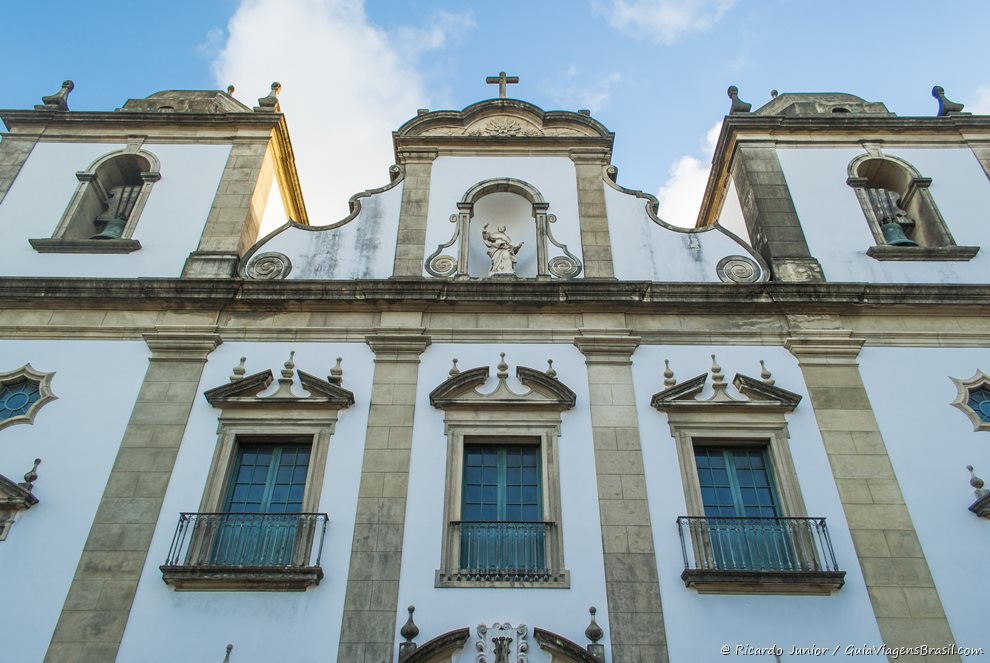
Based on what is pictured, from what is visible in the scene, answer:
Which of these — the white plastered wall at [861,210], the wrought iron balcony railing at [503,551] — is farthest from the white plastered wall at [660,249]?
the wrought iron balcony railing at [503,551]

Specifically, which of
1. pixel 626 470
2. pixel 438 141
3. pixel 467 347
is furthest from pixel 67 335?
pixel 626 470

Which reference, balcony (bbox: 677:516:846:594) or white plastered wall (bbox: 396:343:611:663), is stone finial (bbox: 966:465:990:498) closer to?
balcony (bbox: 677:516:846:594)

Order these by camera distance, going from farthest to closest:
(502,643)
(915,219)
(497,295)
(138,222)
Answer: (915,219), (138,222), (497,295), (502,643)

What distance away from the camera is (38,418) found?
11.5 meters

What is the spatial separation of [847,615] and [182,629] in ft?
25.4

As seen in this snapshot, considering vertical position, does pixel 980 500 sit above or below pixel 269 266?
below

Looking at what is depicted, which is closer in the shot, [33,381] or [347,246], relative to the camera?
[33,381]

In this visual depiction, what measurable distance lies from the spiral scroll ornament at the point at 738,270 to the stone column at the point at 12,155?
40.7 ft

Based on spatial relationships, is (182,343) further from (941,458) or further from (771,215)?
(941,458)

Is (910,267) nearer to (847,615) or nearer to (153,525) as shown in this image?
(847,615)

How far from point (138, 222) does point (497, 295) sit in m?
6.46

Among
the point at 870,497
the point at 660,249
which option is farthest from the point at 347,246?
the point at 870,497

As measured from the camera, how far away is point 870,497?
35.3 feet

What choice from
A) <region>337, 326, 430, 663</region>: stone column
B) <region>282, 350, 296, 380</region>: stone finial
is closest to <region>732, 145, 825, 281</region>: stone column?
<region>337, 326, 430, 663</region>: stone column
